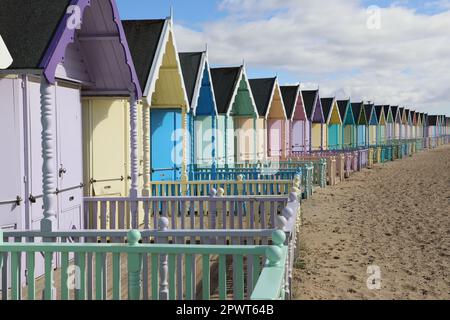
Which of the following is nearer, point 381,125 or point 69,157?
point 69,157

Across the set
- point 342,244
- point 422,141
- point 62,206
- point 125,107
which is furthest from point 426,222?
point 422,141

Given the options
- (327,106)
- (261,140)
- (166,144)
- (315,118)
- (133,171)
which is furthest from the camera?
(327,106)

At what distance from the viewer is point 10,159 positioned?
654cm

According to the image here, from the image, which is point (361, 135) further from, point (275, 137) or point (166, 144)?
point (166, 144)

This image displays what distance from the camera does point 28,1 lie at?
240 inches

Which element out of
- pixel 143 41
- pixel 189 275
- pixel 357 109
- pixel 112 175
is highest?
pixel 143 41

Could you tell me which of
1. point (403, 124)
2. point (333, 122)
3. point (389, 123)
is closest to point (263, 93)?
point (333, 122)

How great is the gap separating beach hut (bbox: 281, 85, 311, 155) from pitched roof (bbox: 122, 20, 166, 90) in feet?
47.3

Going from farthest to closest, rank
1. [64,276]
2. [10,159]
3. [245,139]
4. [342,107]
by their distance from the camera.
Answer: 1. [342,107]
2. [245,139]
3. [10,159]
4. [64,276]

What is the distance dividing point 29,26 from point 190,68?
916 centimetres

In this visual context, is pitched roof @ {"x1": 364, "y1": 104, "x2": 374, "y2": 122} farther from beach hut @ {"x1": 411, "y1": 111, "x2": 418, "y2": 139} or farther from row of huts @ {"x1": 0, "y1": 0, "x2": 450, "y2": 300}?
row of huts @ {"x1": 0, "y1": 0, "x2": 450, "y2": 300}

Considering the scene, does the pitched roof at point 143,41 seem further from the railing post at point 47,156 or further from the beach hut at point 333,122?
the beach hut at point 333,122

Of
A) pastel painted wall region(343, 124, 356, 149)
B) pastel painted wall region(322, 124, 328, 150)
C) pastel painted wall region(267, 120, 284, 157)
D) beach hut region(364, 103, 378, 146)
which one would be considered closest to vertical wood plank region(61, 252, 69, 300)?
pastel painted wall region(267, 120, 284, 157)

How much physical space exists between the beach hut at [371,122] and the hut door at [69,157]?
37.5 metres
